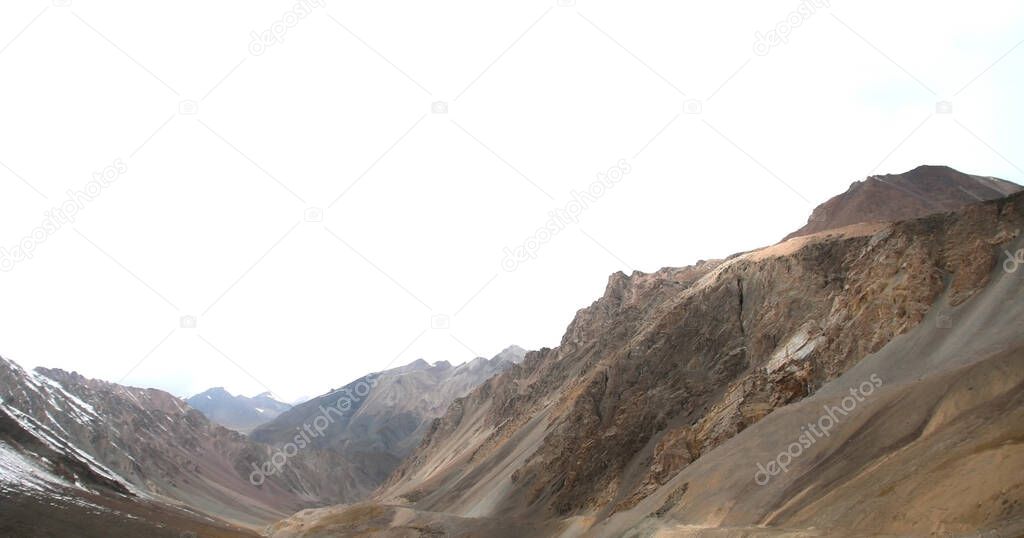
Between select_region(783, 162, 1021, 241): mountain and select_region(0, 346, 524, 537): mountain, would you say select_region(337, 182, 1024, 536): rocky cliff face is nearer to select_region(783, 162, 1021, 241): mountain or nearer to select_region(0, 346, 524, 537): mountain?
select_region(783, 162, 1021, 241): mountain

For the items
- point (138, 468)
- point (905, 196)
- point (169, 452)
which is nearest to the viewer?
point (905, 196)

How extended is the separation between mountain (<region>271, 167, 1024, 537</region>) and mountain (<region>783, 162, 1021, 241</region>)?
57 cm

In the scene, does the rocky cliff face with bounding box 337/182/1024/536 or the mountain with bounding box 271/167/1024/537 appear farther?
the rocky cliff face with bounding box 337/182/1024/536

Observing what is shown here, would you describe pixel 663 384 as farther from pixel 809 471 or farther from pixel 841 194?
pixel 841 194

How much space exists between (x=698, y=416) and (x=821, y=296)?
1249 cm

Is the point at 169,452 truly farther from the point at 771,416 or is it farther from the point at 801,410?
the point at 801,410

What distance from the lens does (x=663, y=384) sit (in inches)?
2208

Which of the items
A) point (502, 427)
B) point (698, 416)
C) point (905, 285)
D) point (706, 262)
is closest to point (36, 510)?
point (698, 416)

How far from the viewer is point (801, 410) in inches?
1383

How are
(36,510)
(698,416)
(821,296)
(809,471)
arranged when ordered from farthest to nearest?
(698,416)
(821,296)
(36,510)
(809,471)

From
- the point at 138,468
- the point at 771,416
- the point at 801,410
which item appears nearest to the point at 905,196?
the point at 771,416

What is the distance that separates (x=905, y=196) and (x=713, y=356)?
3592 cm

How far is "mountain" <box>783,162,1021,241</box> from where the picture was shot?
70375 mm

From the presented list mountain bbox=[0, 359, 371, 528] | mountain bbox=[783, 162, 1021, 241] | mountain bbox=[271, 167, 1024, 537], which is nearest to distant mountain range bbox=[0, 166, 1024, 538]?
mountain bbox=[271, 167, 1024, 537]
